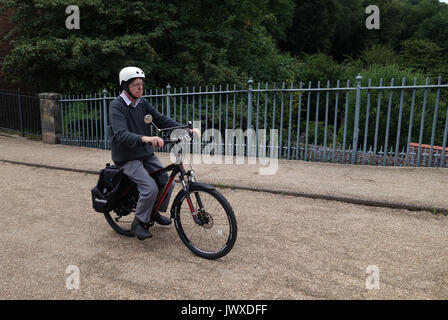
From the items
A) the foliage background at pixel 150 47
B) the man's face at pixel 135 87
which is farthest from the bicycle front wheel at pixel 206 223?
the foliage background at pixel 150 47

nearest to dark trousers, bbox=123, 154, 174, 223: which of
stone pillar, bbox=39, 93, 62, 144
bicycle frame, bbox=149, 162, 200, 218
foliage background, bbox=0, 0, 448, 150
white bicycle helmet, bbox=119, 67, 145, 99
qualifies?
bicycle frame, bbox=149, 162, 200, 218

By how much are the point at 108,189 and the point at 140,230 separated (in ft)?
1.96

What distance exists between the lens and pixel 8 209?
568 centimetres

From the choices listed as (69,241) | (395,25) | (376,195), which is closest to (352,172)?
(376,195)

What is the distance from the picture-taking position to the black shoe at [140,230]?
429 centimetres

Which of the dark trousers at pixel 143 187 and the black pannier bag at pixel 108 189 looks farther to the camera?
the black pannier bag at pixel 108 189

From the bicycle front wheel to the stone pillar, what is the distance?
9180 millimetres

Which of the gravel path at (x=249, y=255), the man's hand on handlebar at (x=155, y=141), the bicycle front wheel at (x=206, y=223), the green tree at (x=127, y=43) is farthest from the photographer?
the green tree at (x=127, y=43)

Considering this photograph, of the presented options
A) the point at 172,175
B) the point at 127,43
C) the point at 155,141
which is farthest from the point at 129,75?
the point at 127,43

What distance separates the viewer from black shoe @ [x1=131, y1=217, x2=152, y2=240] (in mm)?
4285

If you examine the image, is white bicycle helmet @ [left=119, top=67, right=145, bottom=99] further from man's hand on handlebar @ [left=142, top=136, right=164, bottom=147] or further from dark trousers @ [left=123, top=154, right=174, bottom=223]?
dark trousers @ [left=123, top=154, right=174, bottom=223]

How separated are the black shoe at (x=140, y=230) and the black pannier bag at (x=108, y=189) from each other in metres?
0.32

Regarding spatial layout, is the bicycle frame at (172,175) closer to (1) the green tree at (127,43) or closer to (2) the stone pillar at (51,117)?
(1) the green tree at (127,43)

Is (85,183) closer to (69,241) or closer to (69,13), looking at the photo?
(69,241)
